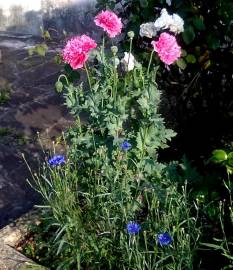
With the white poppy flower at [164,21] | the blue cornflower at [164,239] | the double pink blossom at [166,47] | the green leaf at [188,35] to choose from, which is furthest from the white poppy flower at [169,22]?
the blue cornflower at [164,239]

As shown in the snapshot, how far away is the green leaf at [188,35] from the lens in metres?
3.18

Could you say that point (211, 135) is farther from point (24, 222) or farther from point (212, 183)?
point (24, 222)

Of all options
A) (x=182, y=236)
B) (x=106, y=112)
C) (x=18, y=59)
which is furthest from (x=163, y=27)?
(x=18, y=59)

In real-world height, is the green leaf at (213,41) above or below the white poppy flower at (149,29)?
below

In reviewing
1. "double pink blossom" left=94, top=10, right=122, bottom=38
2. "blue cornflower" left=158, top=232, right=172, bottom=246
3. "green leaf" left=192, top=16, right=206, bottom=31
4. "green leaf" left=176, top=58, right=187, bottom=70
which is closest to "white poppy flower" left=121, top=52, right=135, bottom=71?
"double pink blossom" left=94, top=10, right=122, bottom=38

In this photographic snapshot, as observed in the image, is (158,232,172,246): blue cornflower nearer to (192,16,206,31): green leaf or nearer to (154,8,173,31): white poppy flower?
(154,8,173,31): white poppy flower

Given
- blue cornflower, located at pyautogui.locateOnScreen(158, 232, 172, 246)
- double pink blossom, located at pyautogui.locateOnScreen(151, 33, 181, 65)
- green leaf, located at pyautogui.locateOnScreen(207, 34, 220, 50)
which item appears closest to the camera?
blue cornflower, located at pyautogui.locateOnScreen(158, 232, 172, 246)

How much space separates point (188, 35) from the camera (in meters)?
3.18

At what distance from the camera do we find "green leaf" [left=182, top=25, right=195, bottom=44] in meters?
3.18

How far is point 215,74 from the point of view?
3.64m

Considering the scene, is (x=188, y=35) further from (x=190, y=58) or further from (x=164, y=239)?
(x=164, y=239)

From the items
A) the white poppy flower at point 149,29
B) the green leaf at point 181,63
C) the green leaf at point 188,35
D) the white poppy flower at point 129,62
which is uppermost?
the white poppy flower at point 149,29

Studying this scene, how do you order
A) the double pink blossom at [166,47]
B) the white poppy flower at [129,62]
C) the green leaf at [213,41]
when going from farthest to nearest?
the green leaf at [213,41] < the white poppy flower at [129,62] < the double pink blossom at [166,47]

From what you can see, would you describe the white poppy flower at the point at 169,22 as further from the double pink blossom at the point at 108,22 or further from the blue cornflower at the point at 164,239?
the blue cornflower at the point at 164,239
